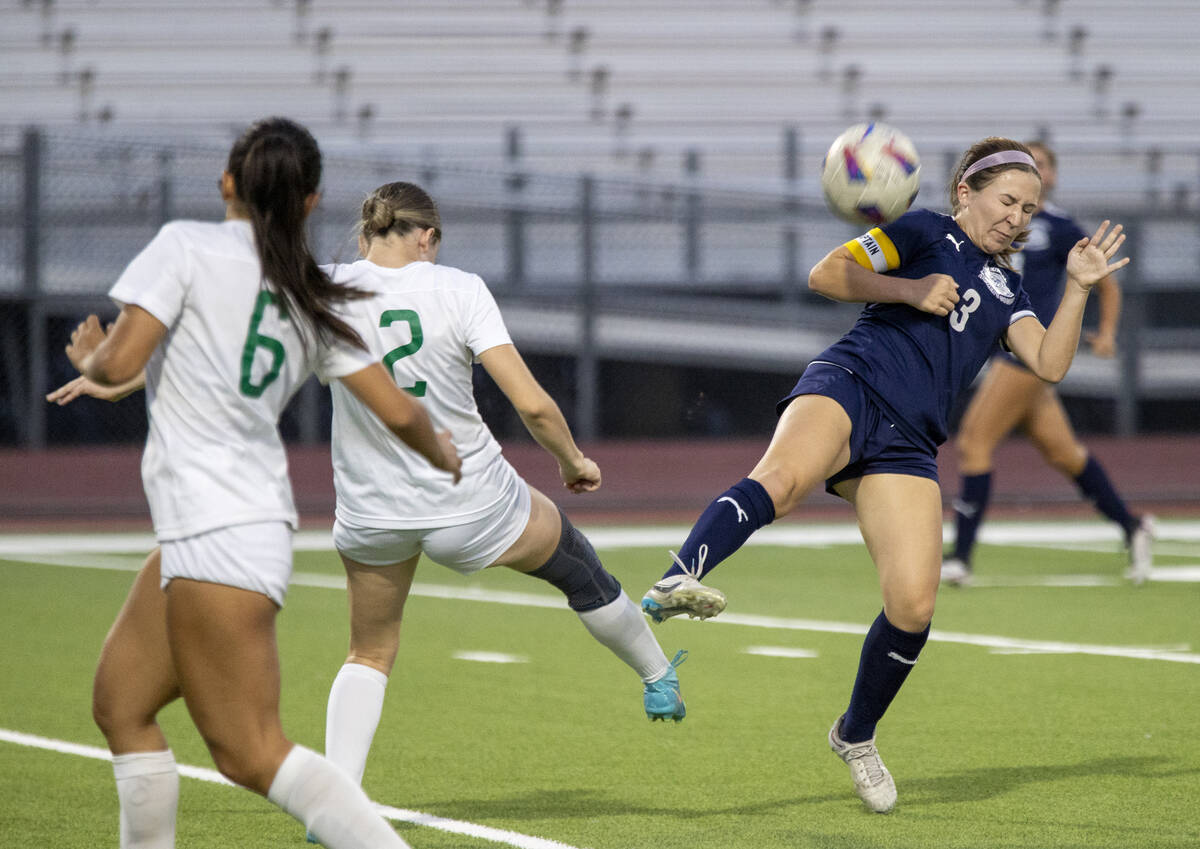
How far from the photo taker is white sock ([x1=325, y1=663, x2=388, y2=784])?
4023mm

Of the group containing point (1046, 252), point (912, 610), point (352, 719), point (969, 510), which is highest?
point (1046, 252)

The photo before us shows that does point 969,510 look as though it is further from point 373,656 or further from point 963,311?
point 373,656

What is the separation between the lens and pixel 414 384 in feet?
13.2

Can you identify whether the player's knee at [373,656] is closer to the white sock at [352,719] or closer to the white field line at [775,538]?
the white sock at [352,719]

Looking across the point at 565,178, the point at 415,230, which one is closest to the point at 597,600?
the point at 415,230

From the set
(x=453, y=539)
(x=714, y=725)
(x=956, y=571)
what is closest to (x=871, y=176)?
(x=453, y=539)

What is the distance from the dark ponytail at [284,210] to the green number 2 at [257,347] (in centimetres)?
4

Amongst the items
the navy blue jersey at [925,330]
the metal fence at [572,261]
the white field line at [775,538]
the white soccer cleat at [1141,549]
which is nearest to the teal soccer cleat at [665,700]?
the navy blue jersey at [925,330]

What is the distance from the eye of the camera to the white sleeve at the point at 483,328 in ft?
12.9

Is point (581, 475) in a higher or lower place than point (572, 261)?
higher

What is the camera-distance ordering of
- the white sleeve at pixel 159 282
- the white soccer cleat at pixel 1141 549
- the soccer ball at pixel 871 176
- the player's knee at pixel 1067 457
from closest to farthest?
the white sleeve at pixel 159 282
the soccer ball at pixel 871 176
the player's knee at pixel 1067 457
the white soccer cleat at pixel 1141 549

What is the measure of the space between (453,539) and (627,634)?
686 millimetres

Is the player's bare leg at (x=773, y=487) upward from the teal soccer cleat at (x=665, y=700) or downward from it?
upward

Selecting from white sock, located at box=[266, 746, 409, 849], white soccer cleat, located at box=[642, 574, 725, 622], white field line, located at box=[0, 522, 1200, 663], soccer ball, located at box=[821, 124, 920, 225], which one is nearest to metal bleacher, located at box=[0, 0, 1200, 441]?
white field line, located at box=[0, 522, 1200, 663]
